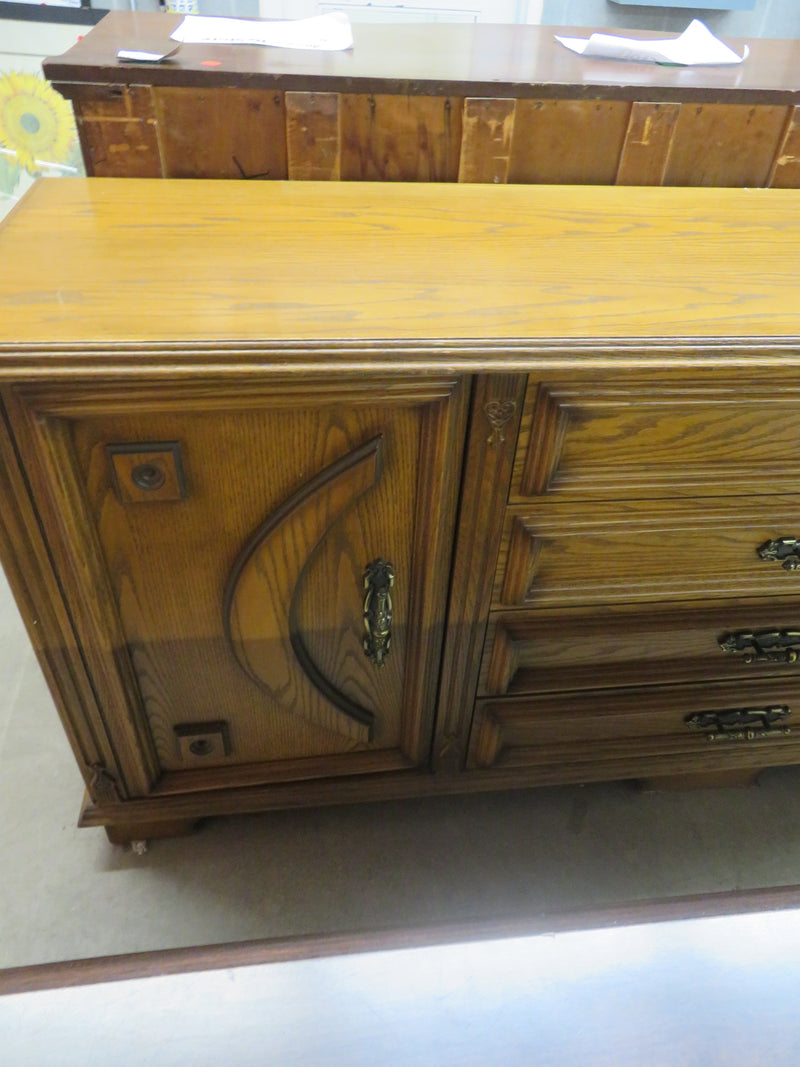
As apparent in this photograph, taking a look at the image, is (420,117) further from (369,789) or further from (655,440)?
(369,789)

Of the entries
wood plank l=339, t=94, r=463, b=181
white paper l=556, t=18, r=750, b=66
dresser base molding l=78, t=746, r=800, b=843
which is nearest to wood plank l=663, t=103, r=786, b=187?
white paper l=556, t=18, r=750, b=66

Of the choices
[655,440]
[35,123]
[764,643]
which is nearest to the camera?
[655,440]

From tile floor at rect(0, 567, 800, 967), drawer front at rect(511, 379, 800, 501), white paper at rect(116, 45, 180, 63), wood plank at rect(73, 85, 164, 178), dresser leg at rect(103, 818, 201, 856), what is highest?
white paper at rect(116, 45, 180, 63)

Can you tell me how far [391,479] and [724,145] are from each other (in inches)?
28.2

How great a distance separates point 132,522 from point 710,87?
36.4 inches

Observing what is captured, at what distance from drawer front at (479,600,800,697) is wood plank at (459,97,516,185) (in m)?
0.60

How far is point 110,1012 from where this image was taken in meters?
0.37

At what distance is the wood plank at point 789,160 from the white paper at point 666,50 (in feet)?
0.54

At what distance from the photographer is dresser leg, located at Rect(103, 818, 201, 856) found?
107 centimetres

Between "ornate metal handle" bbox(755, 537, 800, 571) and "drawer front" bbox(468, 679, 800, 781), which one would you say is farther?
"drawer front" bbox(468, 679, 800, 781)

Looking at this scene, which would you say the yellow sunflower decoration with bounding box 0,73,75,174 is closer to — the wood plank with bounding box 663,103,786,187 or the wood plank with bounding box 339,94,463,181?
the wood plank with bounding box 339,94,463,181

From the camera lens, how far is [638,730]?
42.1 inches

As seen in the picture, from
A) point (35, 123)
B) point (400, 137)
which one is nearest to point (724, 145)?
point (400, 137)

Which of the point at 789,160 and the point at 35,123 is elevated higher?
the point at 789,160
